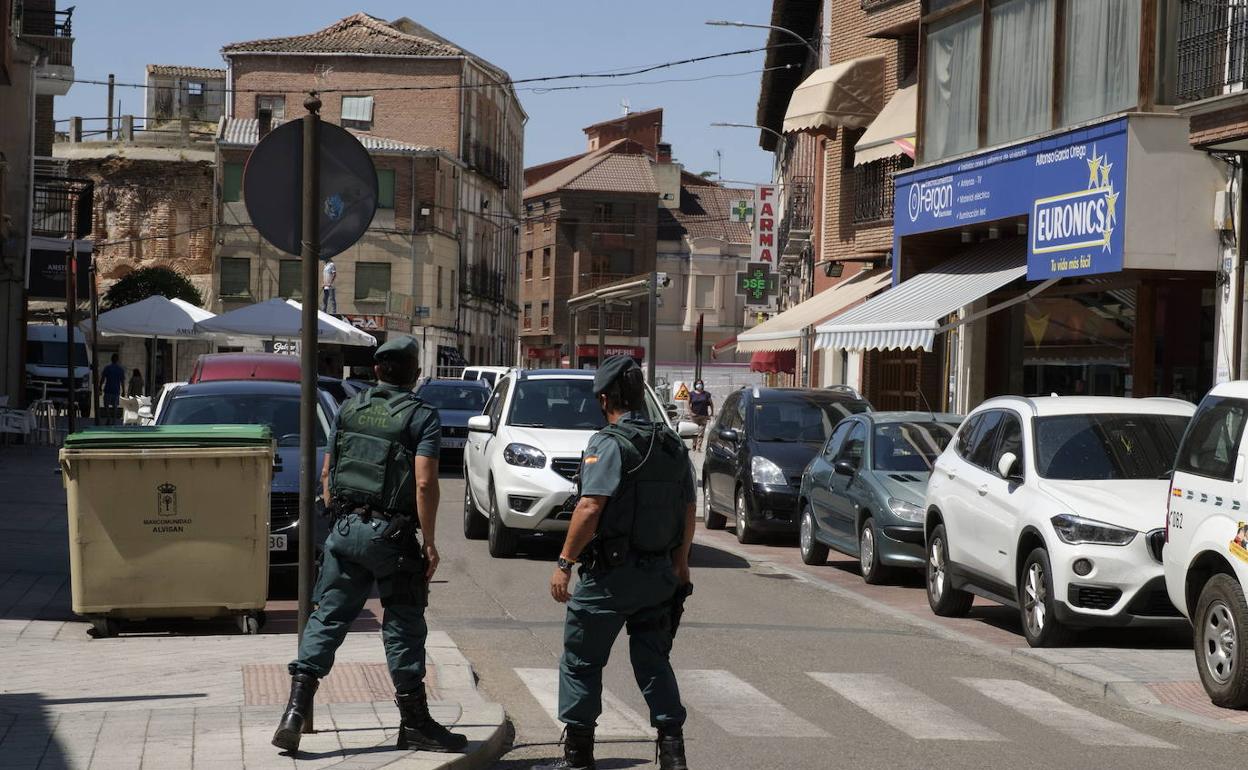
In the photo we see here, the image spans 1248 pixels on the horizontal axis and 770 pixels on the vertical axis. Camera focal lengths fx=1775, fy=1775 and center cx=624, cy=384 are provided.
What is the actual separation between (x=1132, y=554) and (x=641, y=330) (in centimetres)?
8723

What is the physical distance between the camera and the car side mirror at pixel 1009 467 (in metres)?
12.2

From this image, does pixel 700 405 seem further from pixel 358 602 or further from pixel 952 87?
pixel 358 602

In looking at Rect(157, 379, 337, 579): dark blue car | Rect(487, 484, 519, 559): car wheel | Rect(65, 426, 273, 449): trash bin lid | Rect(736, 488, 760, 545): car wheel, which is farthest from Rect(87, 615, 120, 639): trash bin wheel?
Rect(736, 488, 760, 545): car wheel

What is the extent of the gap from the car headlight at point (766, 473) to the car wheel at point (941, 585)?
5244 mm

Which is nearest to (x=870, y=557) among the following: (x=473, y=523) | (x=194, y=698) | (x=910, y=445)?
(x=910, y=445)

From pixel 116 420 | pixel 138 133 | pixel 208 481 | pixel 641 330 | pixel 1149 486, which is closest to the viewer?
pixel 208 481

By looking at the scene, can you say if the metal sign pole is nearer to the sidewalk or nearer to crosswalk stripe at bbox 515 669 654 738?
the sidewalk

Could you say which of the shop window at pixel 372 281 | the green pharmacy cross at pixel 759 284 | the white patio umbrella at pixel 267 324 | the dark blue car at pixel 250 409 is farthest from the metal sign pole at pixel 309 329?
the shop window at pixel 372 281

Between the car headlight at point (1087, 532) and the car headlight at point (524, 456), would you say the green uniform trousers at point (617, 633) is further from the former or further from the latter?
the car headlight at point (524, 456)

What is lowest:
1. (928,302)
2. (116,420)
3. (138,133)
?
(116,420)

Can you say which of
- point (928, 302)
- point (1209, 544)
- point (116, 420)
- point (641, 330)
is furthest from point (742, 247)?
point (1209, 544)

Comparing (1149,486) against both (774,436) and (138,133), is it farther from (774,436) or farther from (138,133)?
(138,133)

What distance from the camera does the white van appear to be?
48594 mm

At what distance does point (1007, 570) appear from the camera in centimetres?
1209
